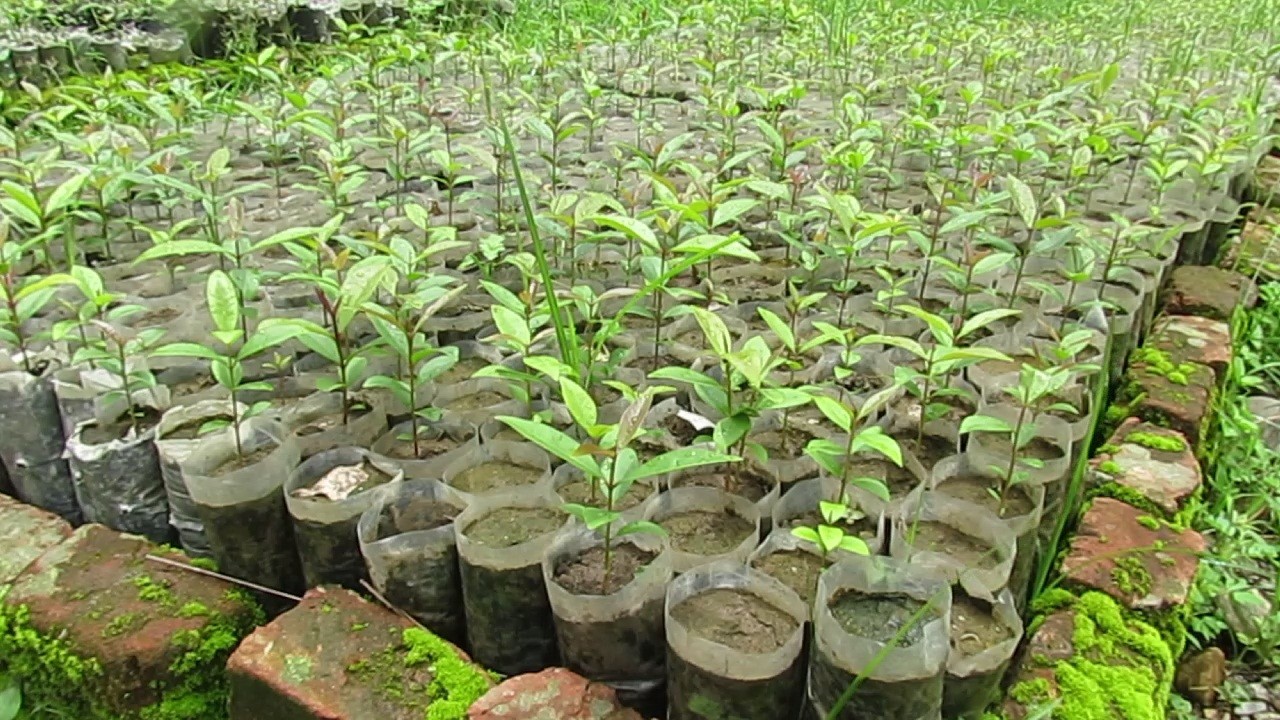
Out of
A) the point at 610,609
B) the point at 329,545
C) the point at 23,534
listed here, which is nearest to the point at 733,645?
the point at 610,609

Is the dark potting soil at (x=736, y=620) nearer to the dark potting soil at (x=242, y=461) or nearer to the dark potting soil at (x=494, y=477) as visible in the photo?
the dark potting soil at (x=494, y=477)

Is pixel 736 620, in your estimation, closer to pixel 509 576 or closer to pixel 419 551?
pixel 509 576

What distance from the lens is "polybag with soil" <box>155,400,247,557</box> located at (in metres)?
1.50

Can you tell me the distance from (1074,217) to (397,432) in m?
1.69

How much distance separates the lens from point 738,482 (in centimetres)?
148

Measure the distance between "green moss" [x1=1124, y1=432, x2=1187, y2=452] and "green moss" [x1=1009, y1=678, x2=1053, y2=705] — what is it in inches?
27.6

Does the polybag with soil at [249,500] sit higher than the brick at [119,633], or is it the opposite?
the polybag with soil at [249,500]

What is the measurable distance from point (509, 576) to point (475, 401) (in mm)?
510

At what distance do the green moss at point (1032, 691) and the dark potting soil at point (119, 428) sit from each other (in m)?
1.40

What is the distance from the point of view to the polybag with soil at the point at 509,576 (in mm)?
1282

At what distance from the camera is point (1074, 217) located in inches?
91.4

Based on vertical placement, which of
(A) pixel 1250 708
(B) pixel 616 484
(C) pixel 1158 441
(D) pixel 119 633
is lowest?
(A) pixel 1250 708

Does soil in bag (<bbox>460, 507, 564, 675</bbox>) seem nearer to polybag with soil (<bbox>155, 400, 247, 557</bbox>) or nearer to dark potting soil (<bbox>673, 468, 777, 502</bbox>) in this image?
dark potting soil (<bbox>673, 468, 777, 502</bbox>)

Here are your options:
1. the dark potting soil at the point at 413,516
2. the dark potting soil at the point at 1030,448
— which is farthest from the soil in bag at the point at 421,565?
the dark potting soil at the point at 1030,448
